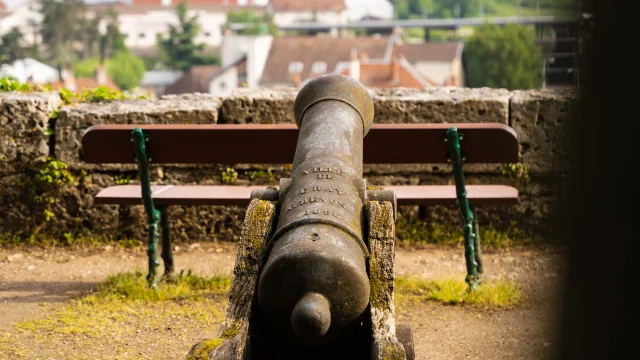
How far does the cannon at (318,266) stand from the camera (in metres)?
2.52

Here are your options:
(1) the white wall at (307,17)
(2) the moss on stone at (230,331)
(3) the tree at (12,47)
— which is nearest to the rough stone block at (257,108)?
(2) the moss on stone at (230,331)

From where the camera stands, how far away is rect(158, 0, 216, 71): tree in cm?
11644

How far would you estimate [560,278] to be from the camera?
0.38 m

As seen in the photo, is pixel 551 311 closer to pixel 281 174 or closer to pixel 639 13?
pixel 639 13

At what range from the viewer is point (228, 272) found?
5.16m

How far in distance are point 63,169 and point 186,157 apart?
1502 millimetres

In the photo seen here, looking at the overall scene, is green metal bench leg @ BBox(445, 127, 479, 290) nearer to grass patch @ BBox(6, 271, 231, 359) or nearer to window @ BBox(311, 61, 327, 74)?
grass patch @ BBox(6, 271, 231, 359)

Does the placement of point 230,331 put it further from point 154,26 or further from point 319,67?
point 154,26

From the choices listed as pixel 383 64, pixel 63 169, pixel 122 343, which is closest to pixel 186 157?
pixel 122 343

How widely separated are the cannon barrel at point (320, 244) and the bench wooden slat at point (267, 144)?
1063mm

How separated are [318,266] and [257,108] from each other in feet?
11.0

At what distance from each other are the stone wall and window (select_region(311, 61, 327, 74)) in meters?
84.7

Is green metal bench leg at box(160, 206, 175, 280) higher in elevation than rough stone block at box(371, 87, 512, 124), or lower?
lower

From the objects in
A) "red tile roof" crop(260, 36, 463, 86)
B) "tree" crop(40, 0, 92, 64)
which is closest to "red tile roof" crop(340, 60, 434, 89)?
"red tile roof" crop(260, 36, 463, 86)
